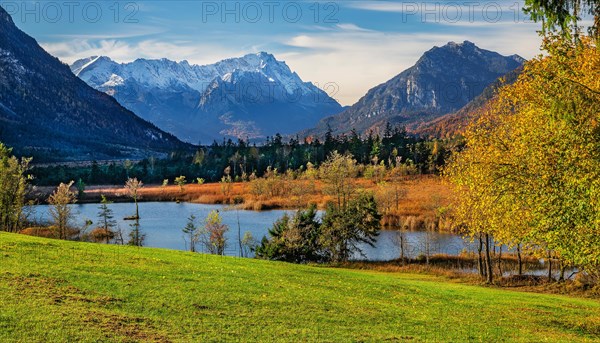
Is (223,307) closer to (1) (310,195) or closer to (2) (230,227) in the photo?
(2) (230,227)

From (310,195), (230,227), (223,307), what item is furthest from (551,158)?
(310,195)

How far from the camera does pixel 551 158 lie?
29.2 meters

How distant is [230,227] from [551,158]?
75.2 metres

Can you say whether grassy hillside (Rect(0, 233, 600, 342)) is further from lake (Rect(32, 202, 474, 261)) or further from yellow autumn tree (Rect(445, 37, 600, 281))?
lake (Rect(32, 202, 474, 261))

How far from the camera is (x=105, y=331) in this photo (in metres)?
17.9

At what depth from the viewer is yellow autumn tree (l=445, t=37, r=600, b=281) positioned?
23.2m

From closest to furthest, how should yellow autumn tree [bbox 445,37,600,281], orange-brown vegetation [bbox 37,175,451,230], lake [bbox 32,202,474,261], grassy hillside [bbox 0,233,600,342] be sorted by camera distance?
grassy hillside [bbox 0,233,600,342] → yellow autumn tree [bbox 445,37,600,281] → lake [bbox 32,202,474,261] → orange-brown vegetation [bbox 37,175,451,230]

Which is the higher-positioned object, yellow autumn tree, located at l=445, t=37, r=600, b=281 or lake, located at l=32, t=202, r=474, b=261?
yellow autumn tree, located at l=445, t=37, r=600, b=281

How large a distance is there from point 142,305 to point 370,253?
189 ft

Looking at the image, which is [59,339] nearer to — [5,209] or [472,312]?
[472,312]

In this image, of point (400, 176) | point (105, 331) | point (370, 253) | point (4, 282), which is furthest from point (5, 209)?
point (400, 176)

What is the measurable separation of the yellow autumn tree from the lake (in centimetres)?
3647

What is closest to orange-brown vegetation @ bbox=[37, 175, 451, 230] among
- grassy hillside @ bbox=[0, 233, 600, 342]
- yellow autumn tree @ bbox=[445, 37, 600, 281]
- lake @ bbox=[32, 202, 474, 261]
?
lake @ bbox=[32, 202, 474, 261]

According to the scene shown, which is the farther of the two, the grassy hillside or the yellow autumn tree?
the yellow autumn tree
